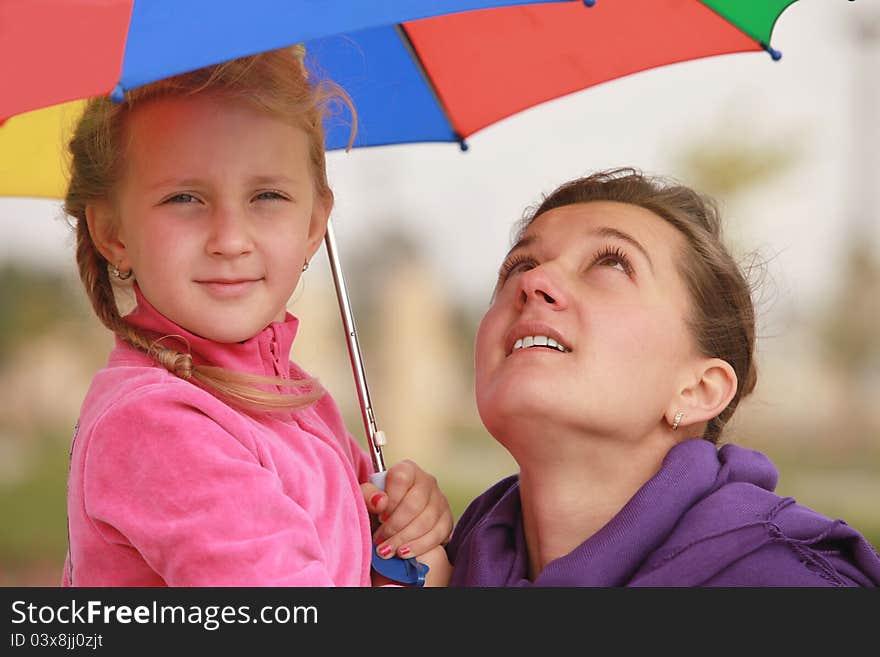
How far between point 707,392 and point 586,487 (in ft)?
0.93

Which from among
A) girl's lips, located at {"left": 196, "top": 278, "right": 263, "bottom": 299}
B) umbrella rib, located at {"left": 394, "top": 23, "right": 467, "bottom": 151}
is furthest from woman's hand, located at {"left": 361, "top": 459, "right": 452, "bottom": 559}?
umbrella rib, located at {"left": 394, "top": 23, "right": 467, "bottom": 151}

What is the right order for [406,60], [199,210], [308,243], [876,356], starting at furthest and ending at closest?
[876,356] → [406,60] → [308,243] → [199,210]

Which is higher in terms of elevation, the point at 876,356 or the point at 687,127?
the point at 687,127

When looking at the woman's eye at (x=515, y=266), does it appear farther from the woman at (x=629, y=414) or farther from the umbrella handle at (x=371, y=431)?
the umbrella handle at (x=371, y=431)

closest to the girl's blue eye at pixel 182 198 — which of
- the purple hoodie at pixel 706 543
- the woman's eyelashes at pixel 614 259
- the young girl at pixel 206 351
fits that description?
the young girl at pixel 206 351

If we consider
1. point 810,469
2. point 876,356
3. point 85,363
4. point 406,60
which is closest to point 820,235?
point 876,356

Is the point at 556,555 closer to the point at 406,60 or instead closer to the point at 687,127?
the point at 406,60

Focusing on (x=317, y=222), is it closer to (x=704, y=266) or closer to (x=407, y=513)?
(x=407, y=513)

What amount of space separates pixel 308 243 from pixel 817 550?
38.2 inches

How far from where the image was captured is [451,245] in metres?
9.06

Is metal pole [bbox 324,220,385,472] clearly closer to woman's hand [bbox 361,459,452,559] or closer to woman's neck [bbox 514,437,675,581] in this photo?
woman's hand [bbox 361,459,452,559]

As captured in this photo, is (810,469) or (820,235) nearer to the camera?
(820,235)

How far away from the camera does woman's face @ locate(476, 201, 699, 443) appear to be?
192cm

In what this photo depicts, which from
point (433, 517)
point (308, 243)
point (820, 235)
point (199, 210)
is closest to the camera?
point (199, 210)
